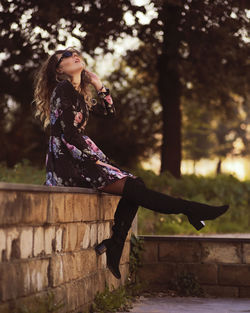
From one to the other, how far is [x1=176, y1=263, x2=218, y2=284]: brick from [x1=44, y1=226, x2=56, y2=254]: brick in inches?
122

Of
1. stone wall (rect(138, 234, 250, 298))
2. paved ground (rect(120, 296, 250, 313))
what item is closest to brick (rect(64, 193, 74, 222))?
paved ground (rect(120, 296, 250, 313))

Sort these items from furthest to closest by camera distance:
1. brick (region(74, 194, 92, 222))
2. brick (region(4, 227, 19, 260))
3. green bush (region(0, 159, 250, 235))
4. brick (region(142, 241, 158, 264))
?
green bush (region(0, 159, 250, 235)), brick (region(142, 241, 158, 264)), brick (region(74, 194, 92, 222)), brick (region(4, 227, 19, 260))

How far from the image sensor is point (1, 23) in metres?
10.2

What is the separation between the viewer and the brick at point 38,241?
15.4 ft

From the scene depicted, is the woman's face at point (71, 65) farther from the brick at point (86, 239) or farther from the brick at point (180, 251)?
the brick at point (180, 251)

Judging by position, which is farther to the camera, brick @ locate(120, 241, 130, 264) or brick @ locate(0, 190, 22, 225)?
brick @ locate(120, 241, 130, 264)

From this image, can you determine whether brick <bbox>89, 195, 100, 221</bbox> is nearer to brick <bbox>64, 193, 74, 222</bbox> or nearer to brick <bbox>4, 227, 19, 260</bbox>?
brick <bbox>64, 193, 74, 222</bbox>

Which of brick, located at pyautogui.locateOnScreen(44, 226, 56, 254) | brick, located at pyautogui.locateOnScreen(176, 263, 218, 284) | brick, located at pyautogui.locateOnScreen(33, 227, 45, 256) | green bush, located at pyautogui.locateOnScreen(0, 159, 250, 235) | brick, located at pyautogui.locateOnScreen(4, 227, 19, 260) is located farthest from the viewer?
green bush, located at pyautogui.locateOnScreen(0, 159, 250, 235)

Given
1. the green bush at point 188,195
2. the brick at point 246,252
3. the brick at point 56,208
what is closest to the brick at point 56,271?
the brick at point 56,208

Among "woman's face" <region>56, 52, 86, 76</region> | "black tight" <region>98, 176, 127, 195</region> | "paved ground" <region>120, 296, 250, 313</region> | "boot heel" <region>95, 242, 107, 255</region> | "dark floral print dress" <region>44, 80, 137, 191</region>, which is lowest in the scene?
"paved ground" <region>120, 296, 250, 313</region>

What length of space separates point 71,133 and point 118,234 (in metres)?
1.06

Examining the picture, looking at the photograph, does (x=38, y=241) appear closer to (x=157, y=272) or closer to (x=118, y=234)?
(x=118, y=234)

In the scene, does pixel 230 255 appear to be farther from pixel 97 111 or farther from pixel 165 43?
pixel 165 43

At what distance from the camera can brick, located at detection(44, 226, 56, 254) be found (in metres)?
4.88
